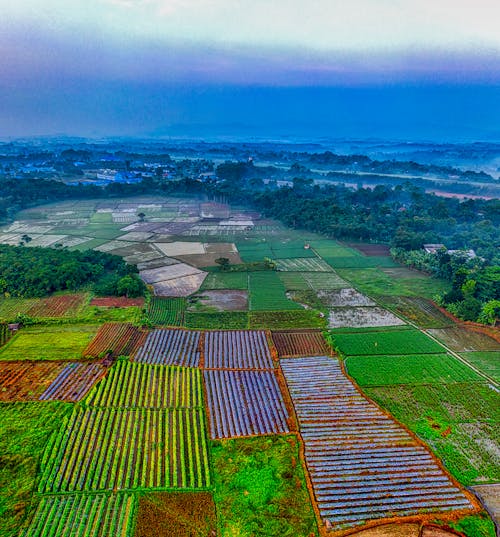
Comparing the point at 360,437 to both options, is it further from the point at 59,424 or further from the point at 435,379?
the point at 59,424

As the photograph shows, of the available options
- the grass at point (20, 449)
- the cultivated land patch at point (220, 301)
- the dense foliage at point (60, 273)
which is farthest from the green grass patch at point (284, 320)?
the grass at point (20, 449)

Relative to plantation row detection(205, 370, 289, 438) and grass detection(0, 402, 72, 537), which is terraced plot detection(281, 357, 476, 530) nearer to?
plantation row detection(205, 370, 289, 438)

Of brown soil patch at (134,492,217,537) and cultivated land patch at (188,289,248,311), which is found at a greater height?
brown soil patch at (134,492,217,537)

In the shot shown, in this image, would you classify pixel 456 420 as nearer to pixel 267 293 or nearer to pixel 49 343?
pixel 267 293

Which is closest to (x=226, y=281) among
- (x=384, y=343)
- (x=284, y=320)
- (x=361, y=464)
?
(x=284, y=320)

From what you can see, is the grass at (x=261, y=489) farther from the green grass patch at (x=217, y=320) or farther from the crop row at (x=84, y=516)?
the green grass patch at (x=217, y=320)

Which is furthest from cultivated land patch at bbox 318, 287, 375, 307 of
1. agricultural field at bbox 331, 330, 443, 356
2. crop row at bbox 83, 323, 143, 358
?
crop row at bbox 83, 323, 143, 358
